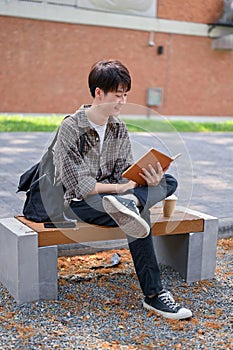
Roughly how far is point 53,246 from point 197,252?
98 centimetres

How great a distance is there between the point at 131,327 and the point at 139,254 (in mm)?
382

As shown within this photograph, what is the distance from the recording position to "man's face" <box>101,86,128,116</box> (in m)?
3.01

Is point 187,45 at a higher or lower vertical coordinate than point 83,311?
higher

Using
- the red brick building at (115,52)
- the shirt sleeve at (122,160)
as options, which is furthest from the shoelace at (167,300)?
the red brick building at (115,52)

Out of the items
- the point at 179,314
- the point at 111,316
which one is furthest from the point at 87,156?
the point at 179,314

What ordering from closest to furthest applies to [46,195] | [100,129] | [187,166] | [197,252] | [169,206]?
[46,195]
[100,129]
[169,206]
[197,252]
[187,166]

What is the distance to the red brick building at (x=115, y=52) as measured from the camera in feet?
52.0

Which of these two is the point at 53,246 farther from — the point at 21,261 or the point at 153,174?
the point at 153,174

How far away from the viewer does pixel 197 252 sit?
135 inches

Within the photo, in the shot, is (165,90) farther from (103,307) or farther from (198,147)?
(103,307)

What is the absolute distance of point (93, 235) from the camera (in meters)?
3.02

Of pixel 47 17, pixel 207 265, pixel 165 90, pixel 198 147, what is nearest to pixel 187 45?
pixel 165 90

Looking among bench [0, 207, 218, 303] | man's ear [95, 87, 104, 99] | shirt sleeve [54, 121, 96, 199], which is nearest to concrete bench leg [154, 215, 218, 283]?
bench [0, 207, 218, 303]

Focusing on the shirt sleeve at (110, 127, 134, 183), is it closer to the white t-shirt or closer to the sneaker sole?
the white t-shirt
